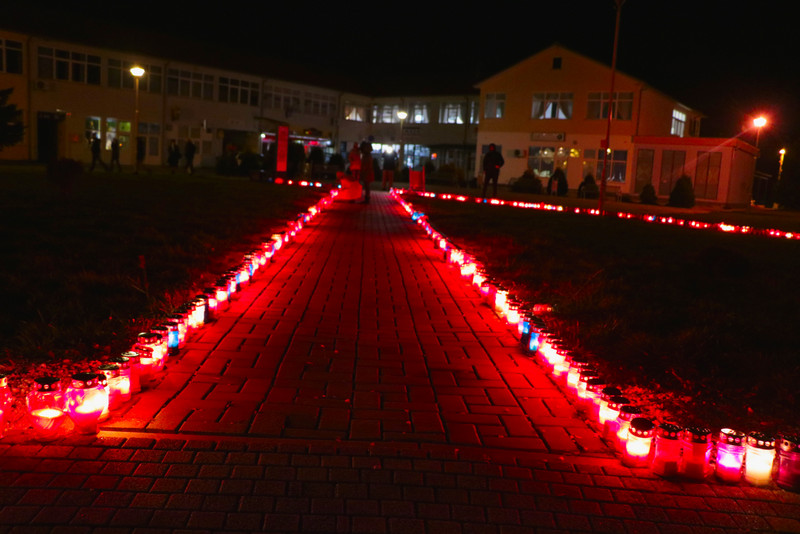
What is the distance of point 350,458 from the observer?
12.9 feet

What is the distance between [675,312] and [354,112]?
5812 cm

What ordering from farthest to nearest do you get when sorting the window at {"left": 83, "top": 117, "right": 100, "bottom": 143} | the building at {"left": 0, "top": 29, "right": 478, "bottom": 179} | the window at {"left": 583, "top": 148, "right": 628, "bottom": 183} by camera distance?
1. the window at {"left": 83, "top": 117, "right": 100, "bottom": 143}
2. the window at {"left": 583, "top": 148, "right": 628, "bottom": 183}
3. the building at {"left": 0, "top": 29, "right": 478, "bottom": 179}

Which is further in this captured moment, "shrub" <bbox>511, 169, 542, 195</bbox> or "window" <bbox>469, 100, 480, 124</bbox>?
"window" <bbox>469, 100, 480, 124</bbox>

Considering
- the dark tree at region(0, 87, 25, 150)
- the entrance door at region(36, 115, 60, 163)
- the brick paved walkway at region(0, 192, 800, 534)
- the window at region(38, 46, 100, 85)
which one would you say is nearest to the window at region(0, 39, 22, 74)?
the window at region(38, 46, 100, 85)

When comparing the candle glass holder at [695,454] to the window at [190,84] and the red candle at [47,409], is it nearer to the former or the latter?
the red candle at [47,409]

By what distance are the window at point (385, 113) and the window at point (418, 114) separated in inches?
51.5

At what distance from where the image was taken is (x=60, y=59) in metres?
41.8

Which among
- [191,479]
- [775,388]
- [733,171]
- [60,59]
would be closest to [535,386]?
[775,388]

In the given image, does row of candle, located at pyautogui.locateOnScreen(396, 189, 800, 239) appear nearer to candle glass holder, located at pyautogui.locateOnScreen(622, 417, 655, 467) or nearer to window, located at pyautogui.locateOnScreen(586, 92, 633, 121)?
candle glass holder, located at pyautogui.locateOnScreen(622, 417, 655, 467)

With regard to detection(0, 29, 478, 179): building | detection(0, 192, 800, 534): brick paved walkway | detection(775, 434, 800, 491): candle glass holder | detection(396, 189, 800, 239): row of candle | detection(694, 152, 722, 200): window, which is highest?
detection(0, 29, 478, 179): building

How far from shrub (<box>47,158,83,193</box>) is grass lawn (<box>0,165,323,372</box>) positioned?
0.32 meters

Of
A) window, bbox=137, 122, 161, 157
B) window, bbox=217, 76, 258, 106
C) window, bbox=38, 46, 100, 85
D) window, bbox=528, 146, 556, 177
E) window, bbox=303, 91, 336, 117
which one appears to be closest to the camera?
window, bbox=38, 46, 100, 85

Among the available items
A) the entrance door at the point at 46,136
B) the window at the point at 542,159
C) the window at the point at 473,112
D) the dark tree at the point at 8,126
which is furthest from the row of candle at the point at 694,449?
the window at the point at 473,112

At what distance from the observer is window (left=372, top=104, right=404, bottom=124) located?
2534 inches
